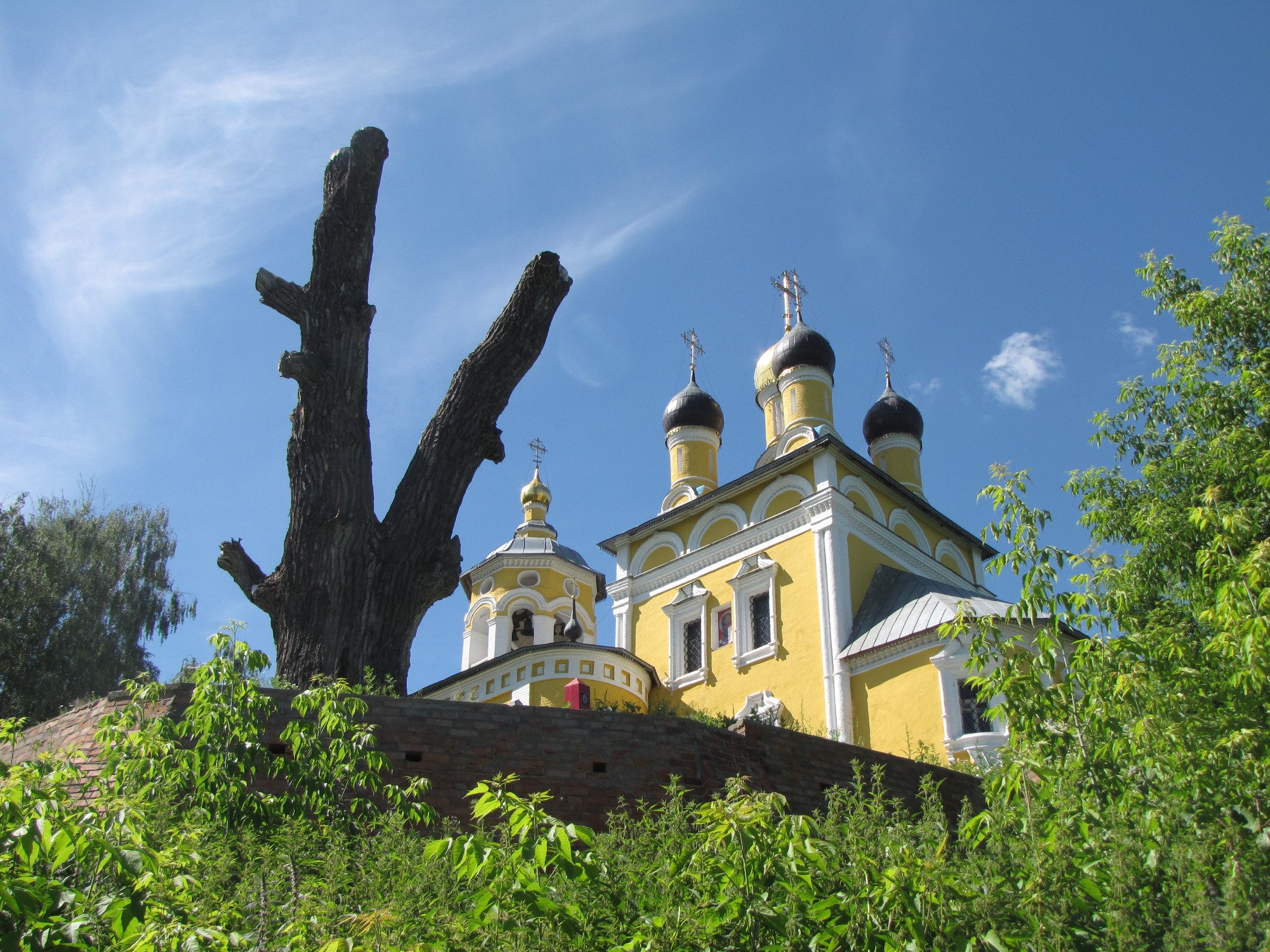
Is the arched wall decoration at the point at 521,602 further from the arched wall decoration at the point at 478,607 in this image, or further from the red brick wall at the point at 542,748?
the red brick wall at the point at 542,748

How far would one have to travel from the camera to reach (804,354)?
21.2 m

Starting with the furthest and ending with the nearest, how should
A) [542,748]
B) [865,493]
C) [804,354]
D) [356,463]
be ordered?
[804,354], [865,493], [356,463], [542,748]

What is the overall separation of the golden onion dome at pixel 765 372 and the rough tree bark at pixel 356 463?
484 inches

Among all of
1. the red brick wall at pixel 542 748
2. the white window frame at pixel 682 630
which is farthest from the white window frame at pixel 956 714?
the red brick wall at pixel 542 748

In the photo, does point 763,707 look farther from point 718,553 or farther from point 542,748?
point 542,748

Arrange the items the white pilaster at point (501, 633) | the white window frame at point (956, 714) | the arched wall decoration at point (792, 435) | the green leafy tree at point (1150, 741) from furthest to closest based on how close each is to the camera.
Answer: the white pilaster at point (501, 633) < the arched wall decoration at point (792, 435) < the white window frame at point (956, 714) < the green leafy tree at point (1150, 741)

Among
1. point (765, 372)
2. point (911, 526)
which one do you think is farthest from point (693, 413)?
point (911, 526)

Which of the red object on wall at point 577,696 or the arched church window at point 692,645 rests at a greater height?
the arched church window at point 692,645

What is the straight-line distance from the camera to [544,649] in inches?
613

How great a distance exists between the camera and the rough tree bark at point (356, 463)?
859 cm

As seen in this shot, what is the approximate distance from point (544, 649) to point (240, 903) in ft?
37.9

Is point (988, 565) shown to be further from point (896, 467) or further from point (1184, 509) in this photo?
point (896, 467)

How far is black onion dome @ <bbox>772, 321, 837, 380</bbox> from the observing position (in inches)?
834

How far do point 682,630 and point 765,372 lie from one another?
21.0ft
